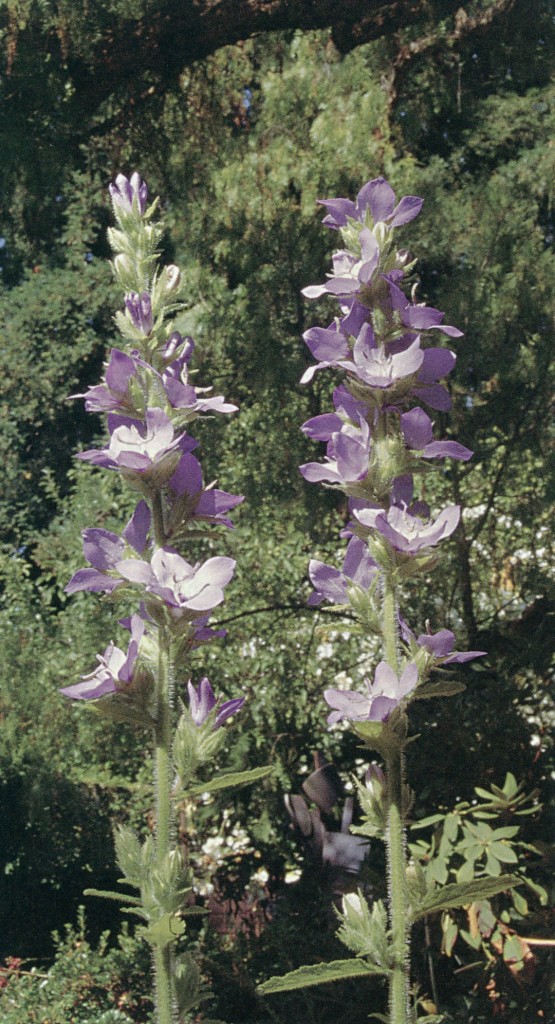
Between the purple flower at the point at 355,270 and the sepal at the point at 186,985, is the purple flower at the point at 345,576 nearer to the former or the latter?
the purple flower at the point at 355,270

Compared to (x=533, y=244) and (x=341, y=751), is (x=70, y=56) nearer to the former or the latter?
(x=533, y=244)

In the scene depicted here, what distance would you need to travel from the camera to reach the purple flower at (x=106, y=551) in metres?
0.98

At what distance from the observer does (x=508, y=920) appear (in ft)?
7.35

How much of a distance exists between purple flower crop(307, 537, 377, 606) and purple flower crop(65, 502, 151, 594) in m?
0.18

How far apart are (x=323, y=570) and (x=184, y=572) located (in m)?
0.16

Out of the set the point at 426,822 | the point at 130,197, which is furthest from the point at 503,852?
the point at 130,197

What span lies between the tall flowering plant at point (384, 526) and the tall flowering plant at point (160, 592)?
0.11m

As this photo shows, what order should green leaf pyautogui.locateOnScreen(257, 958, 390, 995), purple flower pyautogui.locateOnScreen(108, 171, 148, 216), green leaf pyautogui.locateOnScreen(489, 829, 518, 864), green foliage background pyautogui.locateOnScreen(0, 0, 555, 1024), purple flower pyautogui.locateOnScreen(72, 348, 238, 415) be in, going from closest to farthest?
green leaf pyautogui.locateOnScreen(257, 958, 390, 995)
purple flower pyautogui.locateOnScreen(72, 348, 238, 415)
purple flower pyautogui.locateOnScreen(108, 171, 148, 216)
green leaf pyautogui.locateOnScreen(489, 829, 518, 864)
green foliage background pyautogui.locateOnScreen(0, 0, 555, 1024)

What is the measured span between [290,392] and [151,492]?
1882 mm

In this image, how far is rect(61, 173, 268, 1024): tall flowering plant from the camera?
0.93 meters

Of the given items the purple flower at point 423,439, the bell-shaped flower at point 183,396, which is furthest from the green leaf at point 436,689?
the bell-shaped flower at point 183,396

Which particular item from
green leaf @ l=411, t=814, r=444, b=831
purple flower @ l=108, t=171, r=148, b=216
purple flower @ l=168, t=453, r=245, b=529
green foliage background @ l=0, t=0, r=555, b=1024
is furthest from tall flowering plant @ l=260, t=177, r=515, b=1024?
green foliage background @ l=0, t=0, r=555, b=1024

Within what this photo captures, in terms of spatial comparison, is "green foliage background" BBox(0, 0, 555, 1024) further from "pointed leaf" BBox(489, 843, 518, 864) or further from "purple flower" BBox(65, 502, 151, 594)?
"purple flower" BBox(65, 502, 151, 594)

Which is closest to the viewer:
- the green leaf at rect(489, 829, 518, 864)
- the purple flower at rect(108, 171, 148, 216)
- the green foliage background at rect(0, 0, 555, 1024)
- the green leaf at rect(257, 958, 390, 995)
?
the green leaf at rect(257, 958, 390, 995)
